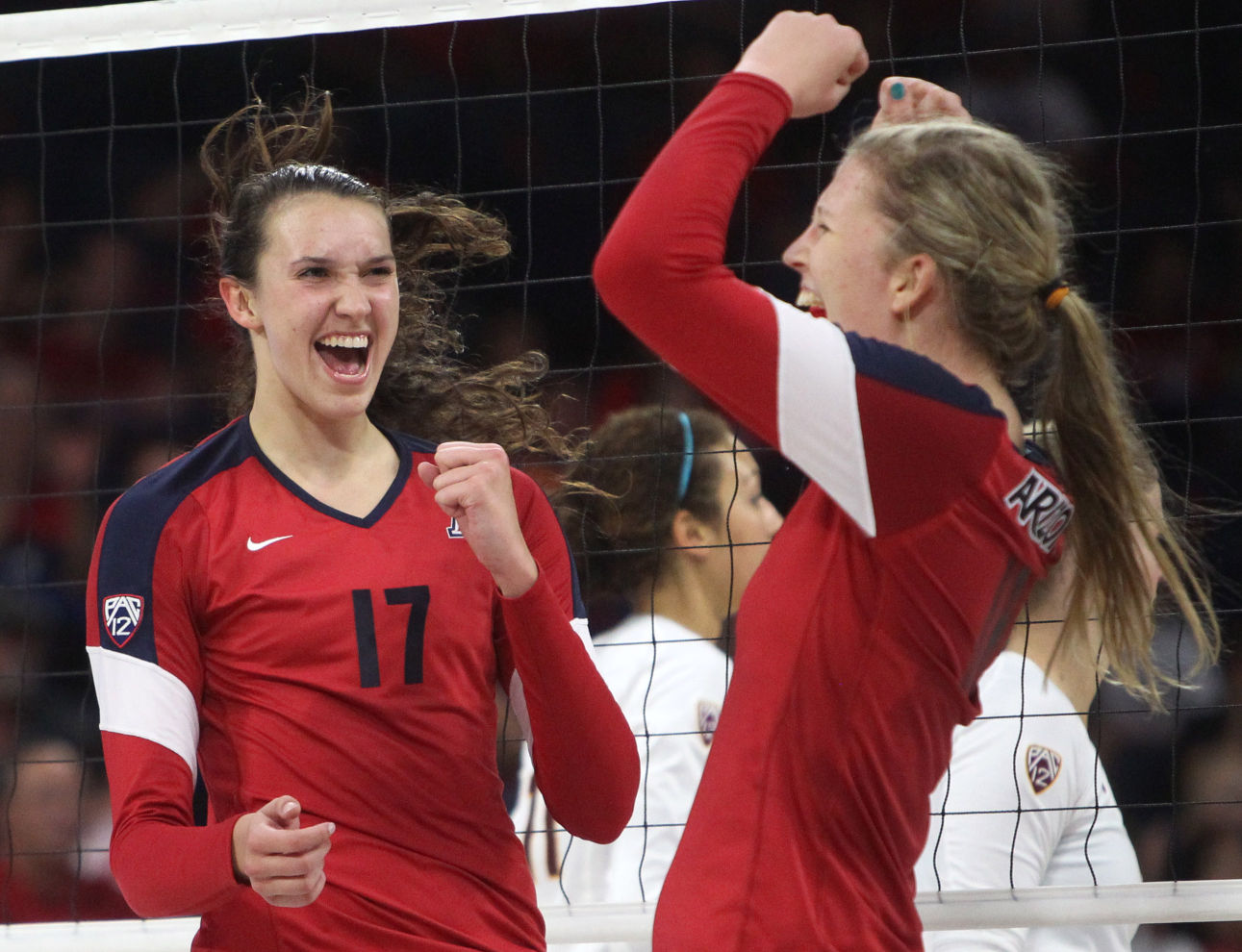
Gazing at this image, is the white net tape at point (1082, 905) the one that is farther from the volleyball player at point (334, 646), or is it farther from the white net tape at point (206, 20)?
the white net tape at point (206, 20)

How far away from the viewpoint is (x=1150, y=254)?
16.8 feet

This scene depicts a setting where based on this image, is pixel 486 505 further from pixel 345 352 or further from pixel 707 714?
pixel 707 714

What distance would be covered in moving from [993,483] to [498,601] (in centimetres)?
84

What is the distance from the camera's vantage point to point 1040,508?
1.61 m

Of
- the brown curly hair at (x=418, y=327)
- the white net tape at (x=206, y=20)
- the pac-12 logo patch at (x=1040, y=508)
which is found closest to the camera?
the pac-12 logo patch at (x=1040, y=508)

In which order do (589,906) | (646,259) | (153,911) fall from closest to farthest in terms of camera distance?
(646,259)
(153,911)
(589,906)

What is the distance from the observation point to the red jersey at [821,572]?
1.47 metres

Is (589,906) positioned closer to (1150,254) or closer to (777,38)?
(777,38)

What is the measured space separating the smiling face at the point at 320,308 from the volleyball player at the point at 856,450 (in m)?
0.72

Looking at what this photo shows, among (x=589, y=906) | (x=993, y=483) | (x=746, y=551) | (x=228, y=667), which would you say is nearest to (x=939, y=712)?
(x=993, y=483)

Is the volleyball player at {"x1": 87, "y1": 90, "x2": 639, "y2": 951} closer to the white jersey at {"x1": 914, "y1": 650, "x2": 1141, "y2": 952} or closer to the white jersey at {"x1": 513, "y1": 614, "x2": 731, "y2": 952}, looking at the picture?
the white jersey at {"x1": 914, "y1": 650, "x2": 1141, "y2": 952}

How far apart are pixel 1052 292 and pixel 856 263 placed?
24 cm

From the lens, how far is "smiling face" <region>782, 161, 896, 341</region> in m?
1.64

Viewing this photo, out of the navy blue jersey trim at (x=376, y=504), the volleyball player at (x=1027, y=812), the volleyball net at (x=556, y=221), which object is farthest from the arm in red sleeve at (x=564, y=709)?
the volleyball net at (x=556, y=221)
